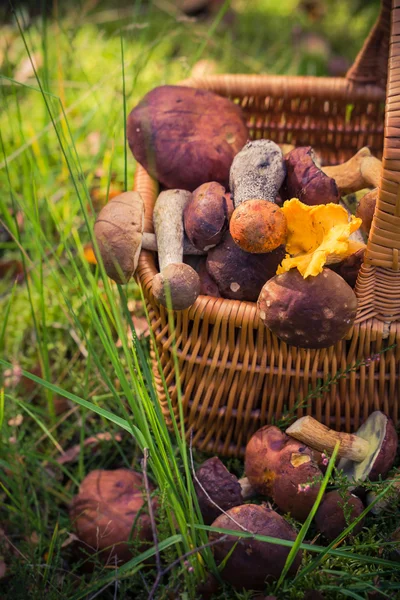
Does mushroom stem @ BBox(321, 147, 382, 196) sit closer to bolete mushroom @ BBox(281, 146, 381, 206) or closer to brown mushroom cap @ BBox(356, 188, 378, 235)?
bolete mushroom @ BBox(281, 146, 381, 206)

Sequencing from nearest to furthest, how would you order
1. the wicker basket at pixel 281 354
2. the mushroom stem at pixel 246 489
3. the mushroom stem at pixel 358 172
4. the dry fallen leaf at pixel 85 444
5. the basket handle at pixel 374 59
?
the wicker basket at pixel 281 354 < the mushroom stem at pixel 246 489 < the mushroom stem at pixel 358 172 < the dry fallen leaf at pixel 85 444 < the basket handle at pixel 374 59

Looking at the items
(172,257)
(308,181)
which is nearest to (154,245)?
(172,257)

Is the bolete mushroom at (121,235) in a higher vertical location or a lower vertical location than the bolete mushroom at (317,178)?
lower

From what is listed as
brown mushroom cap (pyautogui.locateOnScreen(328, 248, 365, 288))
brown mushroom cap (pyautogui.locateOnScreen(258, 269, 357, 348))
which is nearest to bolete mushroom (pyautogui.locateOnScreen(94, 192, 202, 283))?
brown mushroom cap (pyautogui.locateOnScreen(258, 269, 357, 348))

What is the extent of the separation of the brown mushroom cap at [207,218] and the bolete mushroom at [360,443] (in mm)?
583

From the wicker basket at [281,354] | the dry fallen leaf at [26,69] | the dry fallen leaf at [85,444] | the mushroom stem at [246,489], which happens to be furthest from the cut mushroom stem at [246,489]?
the dry fallen leaf at [26,69]

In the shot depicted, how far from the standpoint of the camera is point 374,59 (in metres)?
2.19

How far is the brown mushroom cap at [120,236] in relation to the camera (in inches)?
62.3

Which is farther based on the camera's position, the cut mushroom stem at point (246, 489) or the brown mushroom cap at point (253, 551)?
the cut mushroom stem at point (246, 489)

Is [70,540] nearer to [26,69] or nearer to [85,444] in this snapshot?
[85,444]

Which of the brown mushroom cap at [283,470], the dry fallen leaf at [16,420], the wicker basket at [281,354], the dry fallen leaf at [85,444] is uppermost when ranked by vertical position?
the wicker basket at [281,354]

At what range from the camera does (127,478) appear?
1708mm

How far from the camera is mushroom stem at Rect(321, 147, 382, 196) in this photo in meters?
1.80

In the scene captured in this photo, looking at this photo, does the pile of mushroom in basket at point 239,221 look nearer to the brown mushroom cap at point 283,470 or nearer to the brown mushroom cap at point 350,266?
the brown mushroom cap at point 350,266
